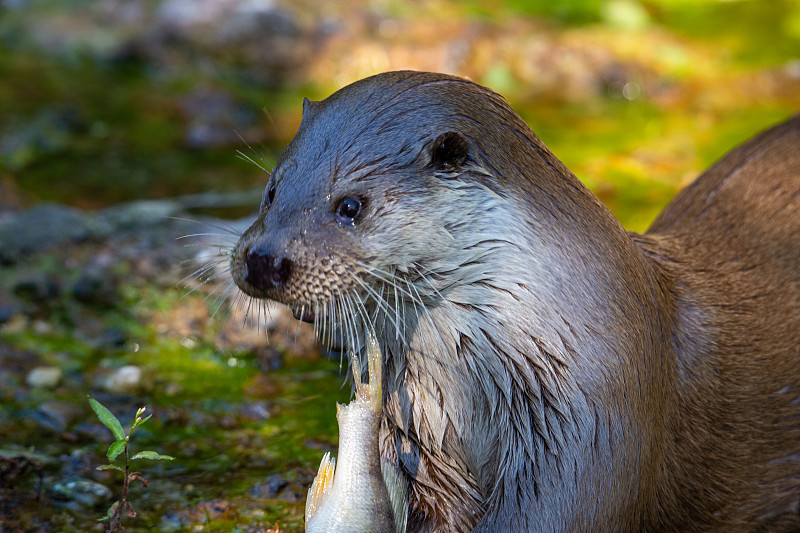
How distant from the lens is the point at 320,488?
7.35 feet

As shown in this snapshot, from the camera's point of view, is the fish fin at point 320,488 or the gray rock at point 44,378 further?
the gray rock at point 44,378

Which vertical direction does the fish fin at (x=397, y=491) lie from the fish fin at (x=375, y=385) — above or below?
below

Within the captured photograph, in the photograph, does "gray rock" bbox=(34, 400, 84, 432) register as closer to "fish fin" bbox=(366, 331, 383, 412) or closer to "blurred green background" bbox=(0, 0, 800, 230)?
"fish fin" bbox=(366, 331, 383, 412)

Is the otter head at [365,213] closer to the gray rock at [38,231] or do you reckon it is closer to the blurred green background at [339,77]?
the gray rock at [38,231]

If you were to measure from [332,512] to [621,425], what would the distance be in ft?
2.26

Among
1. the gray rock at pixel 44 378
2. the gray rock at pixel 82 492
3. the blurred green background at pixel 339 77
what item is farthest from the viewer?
the blurred green background at pixel 339 77

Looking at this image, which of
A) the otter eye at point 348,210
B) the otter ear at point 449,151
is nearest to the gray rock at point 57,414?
the otter eye at point 348,210

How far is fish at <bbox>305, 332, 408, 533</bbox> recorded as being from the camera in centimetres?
216

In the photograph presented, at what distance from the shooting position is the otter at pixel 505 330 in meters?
2.18

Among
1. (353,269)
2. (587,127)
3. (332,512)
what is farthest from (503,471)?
(587,127)

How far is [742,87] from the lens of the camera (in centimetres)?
613

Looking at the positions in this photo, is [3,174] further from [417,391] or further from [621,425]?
[621,425]

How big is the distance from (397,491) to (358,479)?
0.68ft

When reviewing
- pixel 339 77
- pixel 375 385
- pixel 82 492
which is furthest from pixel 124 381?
pixel 339 77
